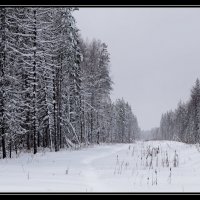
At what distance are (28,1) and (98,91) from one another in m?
42.5

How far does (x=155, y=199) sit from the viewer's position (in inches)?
234

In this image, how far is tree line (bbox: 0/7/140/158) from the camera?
66.3ft

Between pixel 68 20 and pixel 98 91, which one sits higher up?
pixel 68 20

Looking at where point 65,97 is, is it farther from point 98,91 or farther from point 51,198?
point 51,198

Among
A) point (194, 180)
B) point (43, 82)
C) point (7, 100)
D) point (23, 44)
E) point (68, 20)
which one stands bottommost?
point (194, 180)

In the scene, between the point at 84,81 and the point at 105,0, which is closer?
the point at 105,0

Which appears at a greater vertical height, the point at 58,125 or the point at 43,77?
the point at 43,77

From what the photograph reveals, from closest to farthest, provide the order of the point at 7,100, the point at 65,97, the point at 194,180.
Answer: the point at 194,180, the point at 7,100, the point at 65,97

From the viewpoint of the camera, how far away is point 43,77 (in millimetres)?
27922

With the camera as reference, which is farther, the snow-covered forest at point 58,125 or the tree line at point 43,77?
the tree line at point 43,77

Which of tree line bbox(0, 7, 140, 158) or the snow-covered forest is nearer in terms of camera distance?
the snow-covered forest

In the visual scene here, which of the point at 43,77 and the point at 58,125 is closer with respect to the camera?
the point at 43,77

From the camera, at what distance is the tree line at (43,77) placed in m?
20.2

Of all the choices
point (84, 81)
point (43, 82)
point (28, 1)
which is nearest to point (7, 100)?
point (43, 82)
